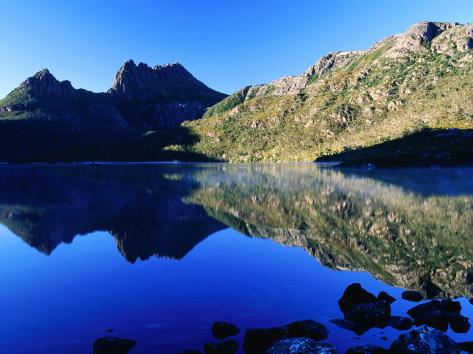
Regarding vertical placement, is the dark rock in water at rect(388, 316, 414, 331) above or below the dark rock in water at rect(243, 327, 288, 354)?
below

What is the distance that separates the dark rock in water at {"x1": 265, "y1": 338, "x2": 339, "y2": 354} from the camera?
15.5 metres

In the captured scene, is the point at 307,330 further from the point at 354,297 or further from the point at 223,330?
the point at 354,297

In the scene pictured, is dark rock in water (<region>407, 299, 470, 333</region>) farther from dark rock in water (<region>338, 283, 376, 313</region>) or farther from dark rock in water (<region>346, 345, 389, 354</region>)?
dark rock in water (<region>346, 345, 389, 354</region>)

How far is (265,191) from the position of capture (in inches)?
3349

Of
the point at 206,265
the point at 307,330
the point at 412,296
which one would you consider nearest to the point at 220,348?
the point at 307,330

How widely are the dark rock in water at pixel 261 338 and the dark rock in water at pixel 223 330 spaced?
975 millimetres

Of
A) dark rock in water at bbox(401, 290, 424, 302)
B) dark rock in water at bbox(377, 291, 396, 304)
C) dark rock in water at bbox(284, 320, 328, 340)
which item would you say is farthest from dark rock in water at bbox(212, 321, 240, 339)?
dark rock in water at bbox(401, 290, 424, 302)

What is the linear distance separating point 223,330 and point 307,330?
12.8ft

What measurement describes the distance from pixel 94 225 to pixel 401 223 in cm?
3618

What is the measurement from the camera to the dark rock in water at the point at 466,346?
17.7 m

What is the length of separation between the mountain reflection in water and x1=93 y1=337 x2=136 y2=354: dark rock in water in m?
16.8

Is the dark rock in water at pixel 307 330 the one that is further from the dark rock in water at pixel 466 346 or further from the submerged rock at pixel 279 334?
the dark rock in water at pixel 466 346

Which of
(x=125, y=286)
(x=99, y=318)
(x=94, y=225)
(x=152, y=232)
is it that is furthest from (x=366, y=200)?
(x=99, y=318)

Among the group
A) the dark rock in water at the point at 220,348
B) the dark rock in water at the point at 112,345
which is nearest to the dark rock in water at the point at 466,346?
the dark rock in water at the point at 220,348
